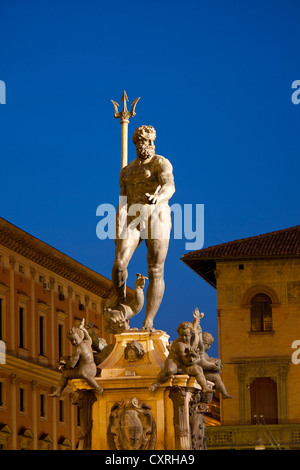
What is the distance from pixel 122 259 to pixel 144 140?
158 cm

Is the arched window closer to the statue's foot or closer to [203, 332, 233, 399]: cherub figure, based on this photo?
[203, 332, 233, 399]: cherub figure

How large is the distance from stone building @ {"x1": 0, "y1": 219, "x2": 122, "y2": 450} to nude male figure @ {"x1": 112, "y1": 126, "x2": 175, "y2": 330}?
3196 cm

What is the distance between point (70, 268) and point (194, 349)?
136ft

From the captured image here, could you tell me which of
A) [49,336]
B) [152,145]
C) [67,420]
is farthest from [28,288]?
[152,145]

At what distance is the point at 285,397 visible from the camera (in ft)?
174

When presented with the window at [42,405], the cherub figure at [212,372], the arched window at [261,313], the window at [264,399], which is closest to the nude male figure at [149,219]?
the cherub figure at [212,372]

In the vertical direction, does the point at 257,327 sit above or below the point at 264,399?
above

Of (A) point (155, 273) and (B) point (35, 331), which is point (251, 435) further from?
(A) point (155, 273)

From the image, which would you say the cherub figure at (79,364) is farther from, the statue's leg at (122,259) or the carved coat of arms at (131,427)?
the statue's leg at (122,259)

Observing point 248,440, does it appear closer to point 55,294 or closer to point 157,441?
point 55,294

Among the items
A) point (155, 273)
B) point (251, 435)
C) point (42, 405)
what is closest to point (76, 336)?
point (155, 273)

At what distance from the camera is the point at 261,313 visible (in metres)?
54.2

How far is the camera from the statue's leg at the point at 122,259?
1686 cm

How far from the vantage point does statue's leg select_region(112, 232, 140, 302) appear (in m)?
16.9
